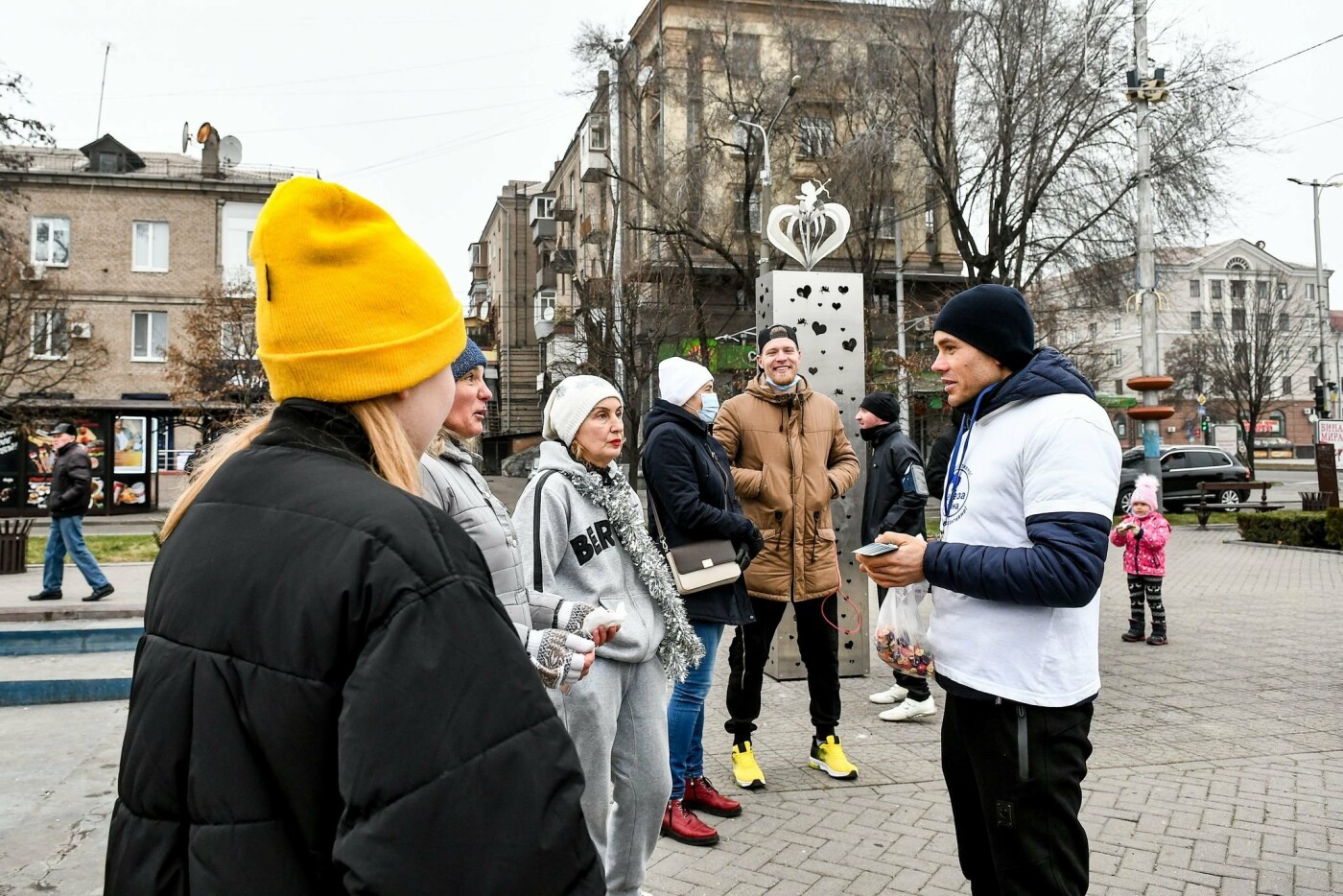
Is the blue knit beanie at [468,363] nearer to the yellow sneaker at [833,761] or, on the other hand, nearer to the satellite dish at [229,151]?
the yellow sneaker at [833,761]

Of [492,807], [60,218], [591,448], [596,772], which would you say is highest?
[60,218]

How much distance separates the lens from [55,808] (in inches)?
192

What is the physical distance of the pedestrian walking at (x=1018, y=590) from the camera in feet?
8.05

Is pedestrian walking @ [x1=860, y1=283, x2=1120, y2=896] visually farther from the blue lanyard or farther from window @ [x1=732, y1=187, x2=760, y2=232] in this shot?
window @ [x1=732, y1=187, x2=760, y2=232]

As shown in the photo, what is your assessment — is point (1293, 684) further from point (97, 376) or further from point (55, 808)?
point (97, 376)

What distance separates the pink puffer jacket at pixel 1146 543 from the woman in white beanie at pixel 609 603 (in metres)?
6.39

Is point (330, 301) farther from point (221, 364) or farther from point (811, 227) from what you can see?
point (221, 364)

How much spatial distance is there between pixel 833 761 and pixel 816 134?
25.4 m

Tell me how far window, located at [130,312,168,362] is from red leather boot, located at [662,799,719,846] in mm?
36723

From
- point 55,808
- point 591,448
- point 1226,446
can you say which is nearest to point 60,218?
point 55,808

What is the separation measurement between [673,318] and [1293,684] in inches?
710

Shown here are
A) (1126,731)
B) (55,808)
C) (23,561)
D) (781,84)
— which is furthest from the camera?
(781,84)

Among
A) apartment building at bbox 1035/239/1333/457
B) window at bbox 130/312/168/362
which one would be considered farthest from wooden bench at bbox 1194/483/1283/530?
window at bbox 130/312/168/362

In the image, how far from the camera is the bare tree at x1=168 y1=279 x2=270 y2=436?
25.1 m
